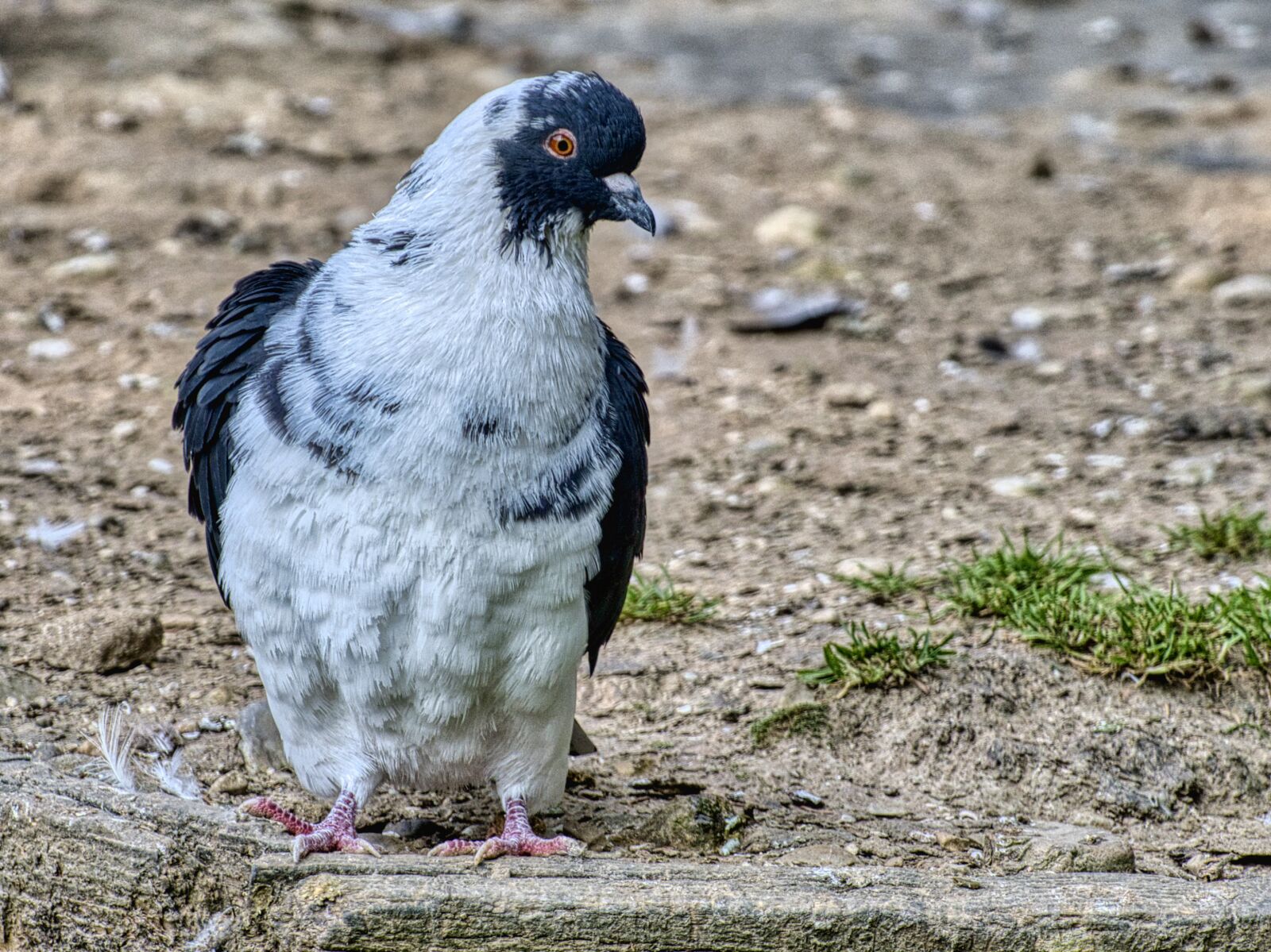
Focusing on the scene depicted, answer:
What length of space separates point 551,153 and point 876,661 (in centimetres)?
179

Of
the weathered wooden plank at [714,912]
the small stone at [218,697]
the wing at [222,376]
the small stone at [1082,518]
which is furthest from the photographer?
the small stone at [1082,518]

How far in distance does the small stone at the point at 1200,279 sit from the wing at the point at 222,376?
198 inches

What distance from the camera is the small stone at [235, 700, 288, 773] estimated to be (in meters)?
3.84

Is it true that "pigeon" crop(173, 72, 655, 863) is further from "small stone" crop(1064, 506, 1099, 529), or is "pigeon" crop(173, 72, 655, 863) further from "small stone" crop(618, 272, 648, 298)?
"small stone" crop(618, 272, 648, 298)

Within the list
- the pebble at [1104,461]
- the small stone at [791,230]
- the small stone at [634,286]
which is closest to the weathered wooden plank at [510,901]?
the pebble at [1104,461]

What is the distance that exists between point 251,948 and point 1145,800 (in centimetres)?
227

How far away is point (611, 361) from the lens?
353cm

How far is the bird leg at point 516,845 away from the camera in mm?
3209

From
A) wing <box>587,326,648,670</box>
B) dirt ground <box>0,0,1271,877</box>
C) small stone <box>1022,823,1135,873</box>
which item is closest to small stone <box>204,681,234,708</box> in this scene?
dirt ground <box>0,0,1271,877</box>

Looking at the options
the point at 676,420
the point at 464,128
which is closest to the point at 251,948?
the point at 464,128

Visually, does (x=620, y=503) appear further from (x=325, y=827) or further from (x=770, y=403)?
(x=770, y=403)

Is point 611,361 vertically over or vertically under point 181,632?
over

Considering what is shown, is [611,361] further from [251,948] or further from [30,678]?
[30,678]

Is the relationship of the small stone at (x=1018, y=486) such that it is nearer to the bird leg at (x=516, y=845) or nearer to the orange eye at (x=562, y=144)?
the bird leg at (x=516, y=845)
